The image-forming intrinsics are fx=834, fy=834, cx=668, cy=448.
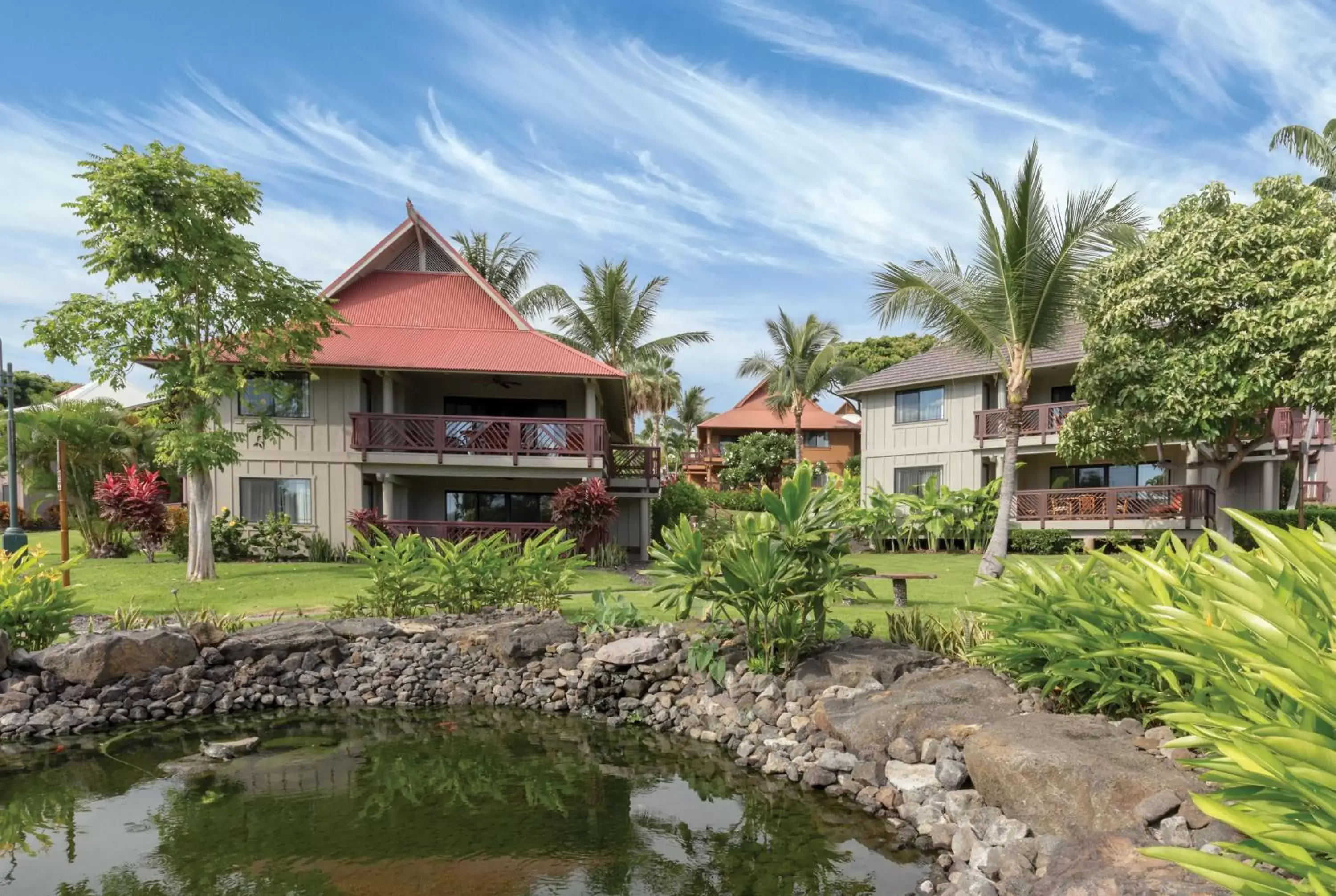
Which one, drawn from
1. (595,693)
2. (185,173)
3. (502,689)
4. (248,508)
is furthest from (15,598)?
(248,508)

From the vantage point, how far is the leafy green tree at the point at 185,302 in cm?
1470

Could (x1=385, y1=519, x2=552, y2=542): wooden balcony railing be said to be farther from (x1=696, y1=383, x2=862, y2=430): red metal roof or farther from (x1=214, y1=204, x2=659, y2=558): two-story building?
(x1=696, y1=383, x2=862, y2=430): red metal roof

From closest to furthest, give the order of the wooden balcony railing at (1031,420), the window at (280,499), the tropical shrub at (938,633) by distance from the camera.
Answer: the tropical shrub at (938,633), the window at (280,499), the wooden balcony railing at (1031,420)

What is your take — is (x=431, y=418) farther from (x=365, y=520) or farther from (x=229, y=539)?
(x=229, y=539)

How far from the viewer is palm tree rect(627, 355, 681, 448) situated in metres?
40.6

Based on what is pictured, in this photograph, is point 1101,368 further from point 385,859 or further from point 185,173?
point 185,173

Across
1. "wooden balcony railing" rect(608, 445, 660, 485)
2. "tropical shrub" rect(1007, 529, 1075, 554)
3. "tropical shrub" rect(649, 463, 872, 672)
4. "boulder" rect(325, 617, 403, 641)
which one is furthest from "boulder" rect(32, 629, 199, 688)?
"tropical shrub" rect(1007, 529, 1075, 554)

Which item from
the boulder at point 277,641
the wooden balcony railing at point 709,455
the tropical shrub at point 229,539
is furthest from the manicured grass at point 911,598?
the wooden balcony railing at point 709,455

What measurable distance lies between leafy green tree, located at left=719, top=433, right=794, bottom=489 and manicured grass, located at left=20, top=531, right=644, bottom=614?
20.7 m

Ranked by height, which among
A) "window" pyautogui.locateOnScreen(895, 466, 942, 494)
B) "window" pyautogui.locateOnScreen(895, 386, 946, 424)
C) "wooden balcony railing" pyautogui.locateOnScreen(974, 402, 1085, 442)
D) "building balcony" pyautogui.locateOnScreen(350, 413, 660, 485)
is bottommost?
"window" pyautogui.locateOnScreen(895, 466, 942, 494)

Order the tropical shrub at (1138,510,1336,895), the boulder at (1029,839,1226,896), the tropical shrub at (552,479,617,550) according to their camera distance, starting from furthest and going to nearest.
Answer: the tropical shrub at (552,479,617,550) → the boulder at (1029,839,1226,896) → the tropical shrub at (1138,510,1336,895)

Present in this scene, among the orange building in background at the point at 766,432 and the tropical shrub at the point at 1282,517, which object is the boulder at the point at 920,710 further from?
the orange building in background at the point at 766,432

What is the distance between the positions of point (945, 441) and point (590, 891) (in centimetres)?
2295

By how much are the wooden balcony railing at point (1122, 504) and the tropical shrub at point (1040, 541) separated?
0.55 metres
